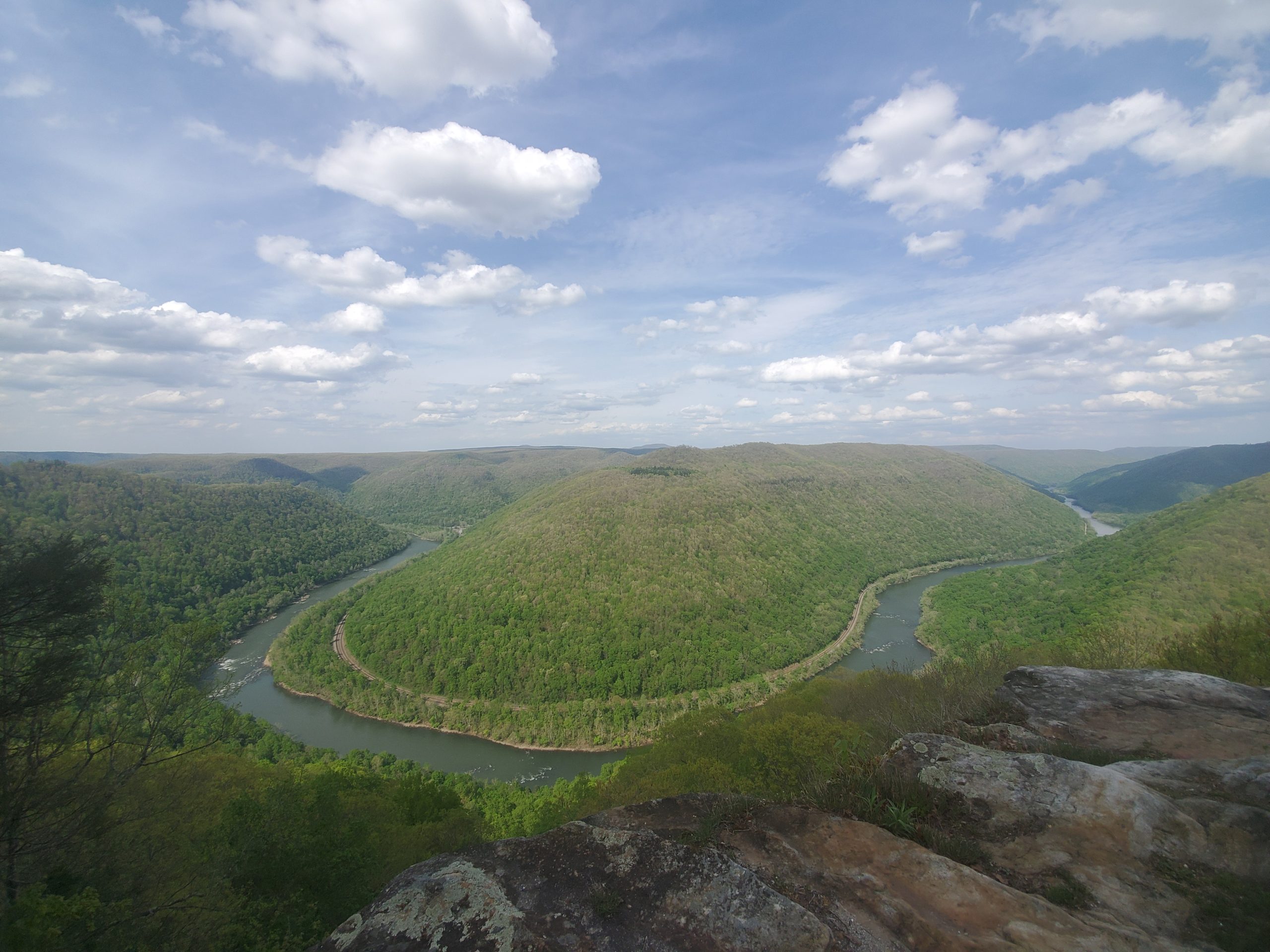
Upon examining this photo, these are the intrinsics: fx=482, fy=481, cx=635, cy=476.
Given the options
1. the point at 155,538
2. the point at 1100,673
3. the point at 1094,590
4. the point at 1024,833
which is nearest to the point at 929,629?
the point at 1094,590

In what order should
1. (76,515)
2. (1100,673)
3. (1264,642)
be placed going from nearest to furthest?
(1100,673)
(1264,642)
(76,515)

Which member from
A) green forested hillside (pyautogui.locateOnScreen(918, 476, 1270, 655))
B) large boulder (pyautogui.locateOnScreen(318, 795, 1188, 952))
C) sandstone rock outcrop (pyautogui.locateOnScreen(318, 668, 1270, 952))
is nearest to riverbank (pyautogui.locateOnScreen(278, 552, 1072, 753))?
green forested hillside (pyautogui.locateOnScreen(918, 476, 1270, 655))

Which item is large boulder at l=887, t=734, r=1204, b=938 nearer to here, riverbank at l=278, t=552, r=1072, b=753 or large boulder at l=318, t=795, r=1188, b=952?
large boulder at l=318, t=795, r=1188, b=952

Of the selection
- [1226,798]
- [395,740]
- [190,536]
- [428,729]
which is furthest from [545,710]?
[190,536]

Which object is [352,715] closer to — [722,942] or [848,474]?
[722,942]

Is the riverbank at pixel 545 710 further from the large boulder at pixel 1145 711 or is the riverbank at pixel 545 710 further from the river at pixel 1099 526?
the river at pixel 1099 526

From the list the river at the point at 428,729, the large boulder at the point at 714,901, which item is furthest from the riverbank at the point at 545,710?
the large boulder at the point at 714,901

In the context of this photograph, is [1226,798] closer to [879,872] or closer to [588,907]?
[879,872]
